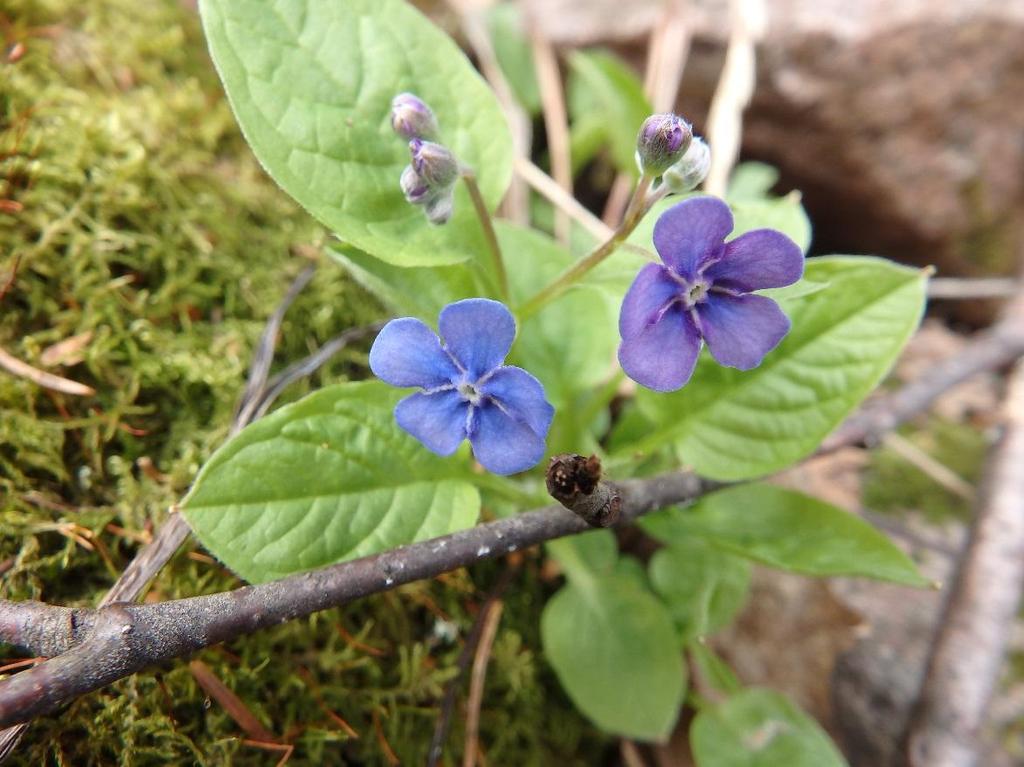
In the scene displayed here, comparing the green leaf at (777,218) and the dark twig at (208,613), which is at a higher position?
the green leaf at (777,218)

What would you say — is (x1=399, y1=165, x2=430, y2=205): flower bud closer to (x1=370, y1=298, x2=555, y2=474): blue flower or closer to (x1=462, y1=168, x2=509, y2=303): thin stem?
(x1=462, y1=168, x2=509, y2=303): thin stem

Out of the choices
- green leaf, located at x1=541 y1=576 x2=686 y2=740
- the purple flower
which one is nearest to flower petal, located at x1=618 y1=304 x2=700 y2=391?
the purple flower

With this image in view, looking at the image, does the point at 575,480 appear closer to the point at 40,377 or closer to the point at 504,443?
the point at 504,443

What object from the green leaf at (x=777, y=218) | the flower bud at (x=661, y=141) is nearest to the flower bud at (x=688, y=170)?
the flower bud at (x=661, y=141)

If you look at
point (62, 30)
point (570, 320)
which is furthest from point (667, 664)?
point (62, 30)

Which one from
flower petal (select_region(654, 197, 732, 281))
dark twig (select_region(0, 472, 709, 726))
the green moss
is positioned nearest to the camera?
dark twig (select_region(0, 472, 709, 726))

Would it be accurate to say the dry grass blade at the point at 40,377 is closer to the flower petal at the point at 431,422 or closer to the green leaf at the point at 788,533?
the flower petal at the point at 431,422
